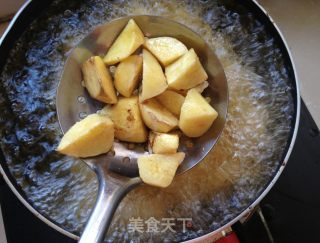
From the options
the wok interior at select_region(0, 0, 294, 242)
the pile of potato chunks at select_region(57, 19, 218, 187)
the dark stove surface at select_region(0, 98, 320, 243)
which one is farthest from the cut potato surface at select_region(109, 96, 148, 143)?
the dark stove surface at select_region(0, 98, 320, 243)

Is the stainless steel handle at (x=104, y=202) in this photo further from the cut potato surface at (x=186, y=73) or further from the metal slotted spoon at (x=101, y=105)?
the cut potato surface at (x=186, y=73)

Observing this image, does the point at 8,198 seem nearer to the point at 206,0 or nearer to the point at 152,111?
the point at 152,111

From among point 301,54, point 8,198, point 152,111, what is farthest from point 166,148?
point 301,54

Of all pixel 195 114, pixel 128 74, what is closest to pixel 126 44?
pixel 128 74

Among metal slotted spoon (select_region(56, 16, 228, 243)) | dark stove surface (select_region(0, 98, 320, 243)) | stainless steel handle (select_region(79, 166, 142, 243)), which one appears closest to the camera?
stainless steel handle (select_region(79, 166, 142, 243))

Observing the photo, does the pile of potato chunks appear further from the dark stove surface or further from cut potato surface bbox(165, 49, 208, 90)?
the dark stove surface
